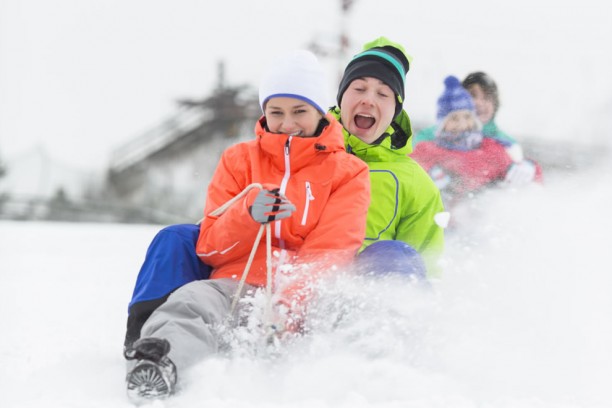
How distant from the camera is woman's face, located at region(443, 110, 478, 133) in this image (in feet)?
11.6

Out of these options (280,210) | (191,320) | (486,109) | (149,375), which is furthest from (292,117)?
(486,109)

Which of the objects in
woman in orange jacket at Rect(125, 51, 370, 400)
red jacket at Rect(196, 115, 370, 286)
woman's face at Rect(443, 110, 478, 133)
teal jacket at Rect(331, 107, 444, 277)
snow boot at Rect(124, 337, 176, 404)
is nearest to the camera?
snow boot at Rect(124, 337, 176, 404)

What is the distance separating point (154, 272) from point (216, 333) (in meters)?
0.32

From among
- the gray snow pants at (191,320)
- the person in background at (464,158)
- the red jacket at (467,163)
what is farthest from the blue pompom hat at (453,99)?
the gray snow pants at (191,320)

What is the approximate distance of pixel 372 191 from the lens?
2412mm

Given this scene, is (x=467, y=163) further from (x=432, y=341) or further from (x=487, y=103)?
(x=432, y=341)

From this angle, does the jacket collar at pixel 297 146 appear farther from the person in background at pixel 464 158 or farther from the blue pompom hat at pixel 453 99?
the blue pompom hat at pixel 453 99

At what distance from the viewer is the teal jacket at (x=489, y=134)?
143 inches

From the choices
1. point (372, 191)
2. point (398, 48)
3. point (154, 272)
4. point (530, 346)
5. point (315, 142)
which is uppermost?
point (398, 48)

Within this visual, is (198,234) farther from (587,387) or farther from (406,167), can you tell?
(587,387)

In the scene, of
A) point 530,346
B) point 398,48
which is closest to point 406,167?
point 398,48

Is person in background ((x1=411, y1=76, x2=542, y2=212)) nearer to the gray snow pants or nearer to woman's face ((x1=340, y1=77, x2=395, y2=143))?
woman's face ((x1=340, y1=77, x2=395, y2=143))

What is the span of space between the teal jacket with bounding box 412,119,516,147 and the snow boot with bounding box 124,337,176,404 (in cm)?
241

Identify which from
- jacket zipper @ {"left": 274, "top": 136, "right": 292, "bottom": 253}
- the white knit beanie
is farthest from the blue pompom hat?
jacket zipper @ {"left": 274, "top": 136, "right": 292, "bottom": 253}
